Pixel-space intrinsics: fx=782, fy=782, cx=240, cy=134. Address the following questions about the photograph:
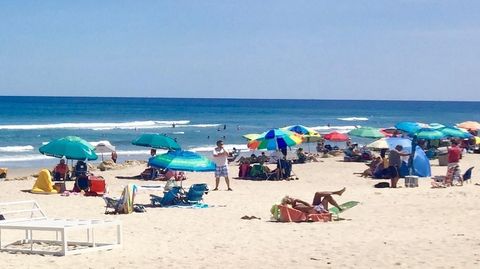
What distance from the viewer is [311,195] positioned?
17.6 meters

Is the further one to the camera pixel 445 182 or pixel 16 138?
pixel 16 138

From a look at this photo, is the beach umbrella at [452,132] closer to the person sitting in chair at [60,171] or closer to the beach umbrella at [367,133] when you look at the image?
the beach umbrella at [367,133]

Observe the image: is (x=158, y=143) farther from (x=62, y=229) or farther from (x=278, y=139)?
(x=62, y=229)

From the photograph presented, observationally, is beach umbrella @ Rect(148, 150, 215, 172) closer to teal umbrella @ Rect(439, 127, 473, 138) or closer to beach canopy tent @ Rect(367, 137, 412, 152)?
beach canopy tent @ Rect(367, 137, 412, 152)

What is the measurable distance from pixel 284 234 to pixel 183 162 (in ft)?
13.8

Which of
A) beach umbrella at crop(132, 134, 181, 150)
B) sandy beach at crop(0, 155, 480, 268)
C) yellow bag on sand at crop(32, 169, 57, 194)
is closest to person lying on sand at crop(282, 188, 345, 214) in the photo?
sandy beach at crop(0, 155, 480, 268)

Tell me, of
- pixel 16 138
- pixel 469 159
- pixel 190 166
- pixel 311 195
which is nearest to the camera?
pixel 190 166

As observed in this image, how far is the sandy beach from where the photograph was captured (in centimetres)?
943

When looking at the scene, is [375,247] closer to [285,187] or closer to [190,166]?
[190,166]

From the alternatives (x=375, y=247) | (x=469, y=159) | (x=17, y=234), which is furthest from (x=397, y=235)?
(x=469, y=159)

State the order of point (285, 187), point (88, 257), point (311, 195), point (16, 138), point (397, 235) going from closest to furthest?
point (88, 257), point (397, 235), point (311, 195), point (285, 187), point (16, 138)

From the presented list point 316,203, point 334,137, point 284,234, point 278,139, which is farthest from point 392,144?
point 284,234

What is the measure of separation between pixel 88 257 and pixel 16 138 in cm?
4348

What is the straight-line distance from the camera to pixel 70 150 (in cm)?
1780
